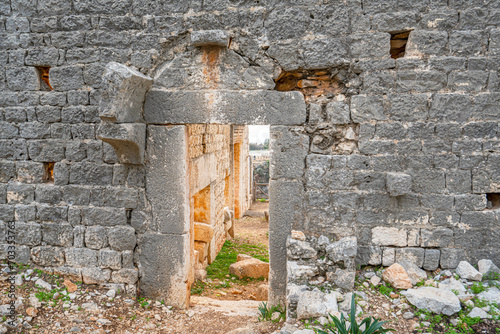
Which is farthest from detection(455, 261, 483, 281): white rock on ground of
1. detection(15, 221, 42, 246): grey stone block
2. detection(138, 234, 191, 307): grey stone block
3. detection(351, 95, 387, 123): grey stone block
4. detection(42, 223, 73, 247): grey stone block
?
detection(15, 221, 42, 246): grey stone block

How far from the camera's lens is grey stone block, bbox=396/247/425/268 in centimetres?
330

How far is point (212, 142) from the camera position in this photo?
5.81m

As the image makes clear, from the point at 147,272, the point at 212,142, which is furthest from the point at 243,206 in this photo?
the point at 147,272

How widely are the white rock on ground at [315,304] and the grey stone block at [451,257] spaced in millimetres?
1253

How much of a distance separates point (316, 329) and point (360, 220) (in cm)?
125

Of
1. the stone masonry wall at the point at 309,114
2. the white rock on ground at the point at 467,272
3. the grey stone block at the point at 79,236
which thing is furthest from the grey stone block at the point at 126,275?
the white rock on ground at the point at 467,272

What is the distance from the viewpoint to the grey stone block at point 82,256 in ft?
12.4

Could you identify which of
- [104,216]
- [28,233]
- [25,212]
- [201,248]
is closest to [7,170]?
[25,212]

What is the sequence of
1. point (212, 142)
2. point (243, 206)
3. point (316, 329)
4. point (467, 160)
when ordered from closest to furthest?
1. point (316, 329)
2. point (467, 160)
3. point (212, 142)
4. point (243, 206)

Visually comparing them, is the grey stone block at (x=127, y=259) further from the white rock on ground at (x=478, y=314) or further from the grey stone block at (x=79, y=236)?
the white rock on ground at (x=478, y=314)

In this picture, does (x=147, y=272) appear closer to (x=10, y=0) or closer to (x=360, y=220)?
(x=360, y=220)

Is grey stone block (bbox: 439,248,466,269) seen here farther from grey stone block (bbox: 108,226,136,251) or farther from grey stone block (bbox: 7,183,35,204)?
grey stone block (bbox: 7,183,35,204)

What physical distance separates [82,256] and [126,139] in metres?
1.64

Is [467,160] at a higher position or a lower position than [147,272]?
higher
